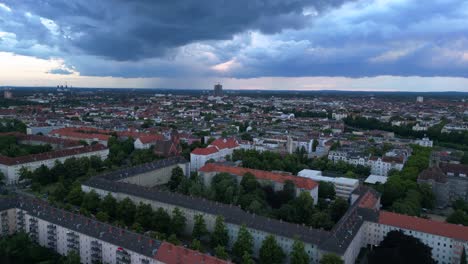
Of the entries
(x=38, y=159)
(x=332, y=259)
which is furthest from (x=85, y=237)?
(x=38, y=159)

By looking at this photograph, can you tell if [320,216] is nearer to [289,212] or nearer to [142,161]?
[289,212]

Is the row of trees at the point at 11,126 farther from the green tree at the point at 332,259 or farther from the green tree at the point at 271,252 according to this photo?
the green tree at the point at 332,259

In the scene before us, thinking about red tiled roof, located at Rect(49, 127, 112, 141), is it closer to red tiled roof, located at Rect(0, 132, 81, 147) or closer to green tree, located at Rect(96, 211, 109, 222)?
red tiled roof, located at Rect(0, 132, 81, 147)

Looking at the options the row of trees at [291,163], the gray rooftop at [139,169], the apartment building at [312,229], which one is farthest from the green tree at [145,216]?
the row of trees at [291,163]

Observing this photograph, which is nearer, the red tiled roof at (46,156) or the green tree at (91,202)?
the green tree at (91,202)

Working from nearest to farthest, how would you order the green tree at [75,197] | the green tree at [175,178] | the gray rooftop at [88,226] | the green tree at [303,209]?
1. the gray rooftop at [88,226]
2. the green tree at [303,209]
3. the green tree at [75,197]
4. the green tree at [175,178]

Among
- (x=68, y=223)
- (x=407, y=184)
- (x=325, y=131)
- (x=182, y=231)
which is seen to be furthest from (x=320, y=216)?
(x=325, y=131)

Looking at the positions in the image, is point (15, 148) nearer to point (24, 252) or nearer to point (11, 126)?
point (11, 126)

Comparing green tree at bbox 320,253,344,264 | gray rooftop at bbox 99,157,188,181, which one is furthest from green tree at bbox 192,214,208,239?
gray rooftop at bbox 99,157,188,181
